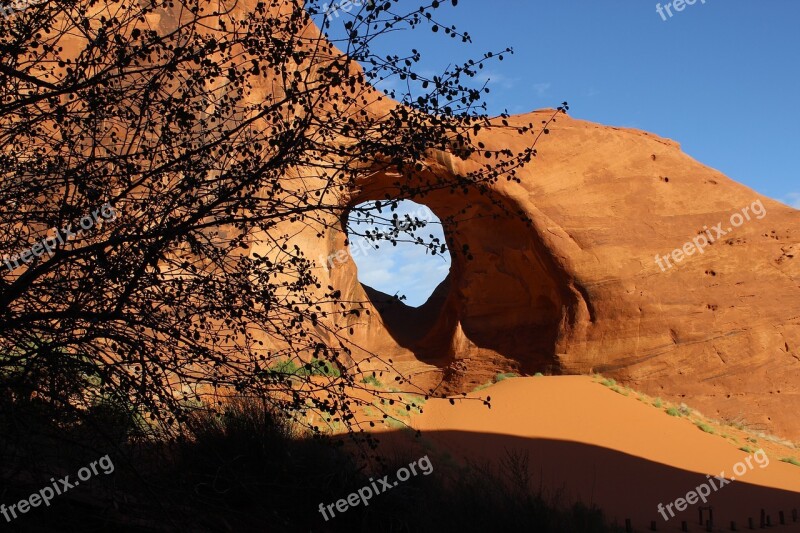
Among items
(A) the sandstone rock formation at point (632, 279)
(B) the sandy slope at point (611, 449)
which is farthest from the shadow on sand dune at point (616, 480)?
(A) the sandstone rock formation at point (632, 279)

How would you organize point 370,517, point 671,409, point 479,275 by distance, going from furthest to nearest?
point 479,275, point 671,409, point 370,517

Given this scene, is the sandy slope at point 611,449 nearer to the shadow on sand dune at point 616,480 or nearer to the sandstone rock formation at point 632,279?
the shadow on sand dune at point 616,480

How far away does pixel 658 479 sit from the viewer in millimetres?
13703

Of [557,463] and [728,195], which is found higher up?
[728,195]

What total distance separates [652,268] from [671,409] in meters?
3.81

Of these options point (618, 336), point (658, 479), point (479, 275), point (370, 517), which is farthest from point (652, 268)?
point (370, 517)

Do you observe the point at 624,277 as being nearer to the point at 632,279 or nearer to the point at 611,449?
the point at 632,279

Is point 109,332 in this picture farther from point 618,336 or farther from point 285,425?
point 618,336

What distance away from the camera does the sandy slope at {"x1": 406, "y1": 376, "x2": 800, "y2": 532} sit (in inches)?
501

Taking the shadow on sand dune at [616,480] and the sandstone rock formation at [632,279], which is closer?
the shadow on sand dune at [616,480]

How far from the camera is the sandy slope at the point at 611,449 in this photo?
1273cm

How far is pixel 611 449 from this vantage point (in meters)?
14.6

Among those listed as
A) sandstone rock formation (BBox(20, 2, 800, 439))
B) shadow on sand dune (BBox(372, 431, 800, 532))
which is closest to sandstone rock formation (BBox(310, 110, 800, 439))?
sandstone rock formation (BBox(20, 2, 800, 439))

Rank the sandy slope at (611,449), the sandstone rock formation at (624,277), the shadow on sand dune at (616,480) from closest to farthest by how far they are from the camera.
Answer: the shadow on sand dune at (616,480) → the sandy slope at (611,449) → the sandstone rock formation at (624,277)
